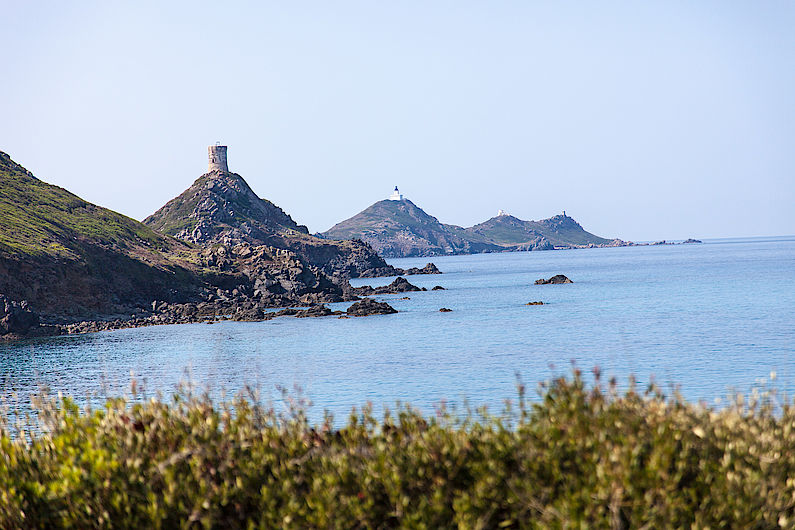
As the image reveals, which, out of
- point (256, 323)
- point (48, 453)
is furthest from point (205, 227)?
point (48, 453)

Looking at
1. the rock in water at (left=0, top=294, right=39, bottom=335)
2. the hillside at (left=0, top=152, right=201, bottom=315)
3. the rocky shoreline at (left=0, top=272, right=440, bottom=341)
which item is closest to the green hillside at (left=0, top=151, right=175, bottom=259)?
the hillside at (left=0, top=152, right=201, bottom=315)

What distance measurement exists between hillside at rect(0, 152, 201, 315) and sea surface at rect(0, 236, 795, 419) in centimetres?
1382

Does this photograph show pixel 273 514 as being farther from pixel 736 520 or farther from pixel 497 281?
pixel 497 281

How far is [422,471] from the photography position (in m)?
9.95

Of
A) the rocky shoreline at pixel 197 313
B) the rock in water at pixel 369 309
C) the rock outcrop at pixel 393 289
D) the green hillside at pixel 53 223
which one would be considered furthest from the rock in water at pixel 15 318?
the rock outcrop at pixel 393 289

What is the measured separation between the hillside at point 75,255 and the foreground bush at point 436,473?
79.3 metres

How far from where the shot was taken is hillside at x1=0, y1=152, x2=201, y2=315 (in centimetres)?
8731

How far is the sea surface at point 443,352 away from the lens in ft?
140

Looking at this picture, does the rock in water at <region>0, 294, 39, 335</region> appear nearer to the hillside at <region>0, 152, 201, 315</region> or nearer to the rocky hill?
the rocky hill

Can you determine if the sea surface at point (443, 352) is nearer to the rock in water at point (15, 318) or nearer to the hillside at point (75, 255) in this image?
the rock in water at point (15, 318)

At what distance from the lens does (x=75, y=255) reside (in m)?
99.2

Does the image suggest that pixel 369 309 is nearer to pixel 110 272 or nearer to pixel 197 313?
pixel 197 313

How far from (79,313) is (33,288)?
18.1 feet

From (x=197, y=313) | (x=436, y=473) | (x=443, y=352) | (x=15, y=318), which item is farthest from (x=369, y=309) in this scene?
(x=436, y=473)
